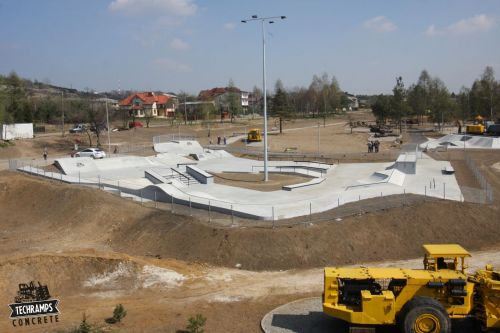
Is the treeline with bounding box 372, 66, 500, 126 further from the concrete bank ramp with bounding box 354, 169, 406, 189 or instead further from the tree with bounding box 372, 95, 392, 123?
the concrete bank ramp with bounding box 354, 169, 406, 189

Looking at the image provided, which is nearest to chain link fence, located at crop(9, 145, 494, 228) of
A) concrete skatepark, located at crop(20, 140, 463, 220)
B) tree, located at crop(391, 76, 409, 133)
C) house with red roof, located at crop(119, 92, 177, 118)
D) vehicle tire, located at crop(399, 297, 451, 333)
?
concrete skatepark, located at crop(20, 140, 463, 220)

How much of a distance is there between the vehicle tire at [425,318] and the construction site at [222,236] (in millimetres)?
219

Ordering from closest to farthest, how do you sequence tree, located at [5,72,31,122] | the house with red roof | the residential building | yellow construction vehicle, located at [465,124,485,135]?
yellow construction vehicle, located at [465,124,485,135] < tree, located at [5,72,31,122] < the residential building < the house with red roof

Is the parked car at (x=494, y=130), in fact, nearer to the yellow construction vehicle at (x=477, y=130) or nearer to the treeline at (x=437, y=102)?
the yellow construction vehicle at (x=477, y=130)

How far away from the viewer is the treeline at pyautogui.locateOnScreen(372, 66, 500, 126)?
91.1 meters

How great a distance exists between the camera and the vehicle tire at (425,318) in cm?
1216

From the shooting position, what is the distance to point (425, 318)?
483 inches

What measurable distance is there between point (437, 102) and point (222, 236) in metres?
80.7

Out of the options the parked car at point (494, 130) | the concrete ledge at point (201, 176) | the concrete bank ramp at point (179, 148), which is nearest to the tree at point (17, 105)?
the concrete bank ramp at point (179, 148)

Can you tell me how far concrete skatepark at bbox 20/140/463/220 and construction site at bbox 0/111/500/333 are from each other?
0.16 m

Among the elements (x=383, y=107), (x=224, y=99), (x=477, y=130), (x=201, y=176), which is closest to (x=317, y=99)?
(x=224, y=99)

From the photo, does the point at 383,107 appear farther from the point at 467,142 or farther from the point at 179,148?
the point at 179,148

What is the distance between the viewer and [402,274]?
13156 mm

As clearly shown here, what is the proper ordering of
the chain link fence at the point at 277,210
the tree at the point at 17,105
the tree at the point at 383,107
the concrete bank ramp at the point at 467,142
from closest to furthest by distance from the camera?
the chain link fence at the point at 277,210, the concrete bank ramp at the point at 467,142, the tree at the point at 17,105, the tree at the point at 383,107
